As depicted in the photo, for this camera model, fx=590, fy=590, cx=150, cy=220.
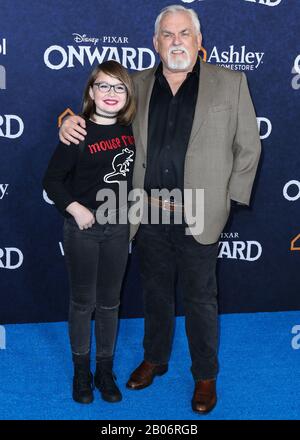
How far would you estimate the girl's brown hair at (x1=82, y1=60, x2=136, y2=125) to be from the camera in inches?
97.3

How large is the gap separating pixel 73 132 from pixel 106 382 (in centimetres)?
122

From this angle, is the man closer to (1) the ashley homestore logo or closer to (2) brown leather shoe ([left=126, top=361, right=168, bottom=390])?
(2) brown leather shoe ([left=126, top=361, right=168, bottom=390])

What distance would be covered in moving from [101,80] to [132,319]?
1787 millimetres

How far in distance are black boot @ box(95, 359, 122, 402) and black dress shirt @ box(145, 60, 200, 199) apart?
36.1 inches

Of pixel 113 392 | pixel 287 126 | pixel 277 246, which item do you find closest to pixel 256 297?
pixel 277 246

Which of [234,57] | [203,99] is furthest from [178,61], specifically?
[234,57]

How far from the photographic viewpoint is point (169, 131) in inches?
103

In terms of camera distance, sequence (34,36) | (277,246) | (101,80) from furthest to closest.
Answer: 1. (277,246)
2. (34,36)
3. (101,80)

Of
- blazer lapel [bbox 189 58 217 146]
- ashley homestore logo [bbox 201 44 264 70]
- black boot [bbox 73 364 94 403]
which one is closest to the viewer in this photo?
blazer lapel [bbox 189 58 217 146]

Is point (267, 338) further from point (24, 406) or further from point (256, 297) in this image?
point (24, 406)

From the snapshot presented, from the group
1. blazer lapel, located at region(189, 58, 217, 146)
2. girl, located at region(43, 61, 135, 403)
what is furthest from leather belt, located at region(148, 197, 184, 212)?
blazer lapel, located at region(189, 58, 217, 146)

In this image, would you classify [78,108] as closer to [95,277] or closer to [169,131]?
[169,131]

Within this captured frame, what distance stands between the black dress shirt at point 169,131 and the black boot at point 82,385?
3.12ft

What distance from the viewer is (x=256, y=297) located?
152 inches
